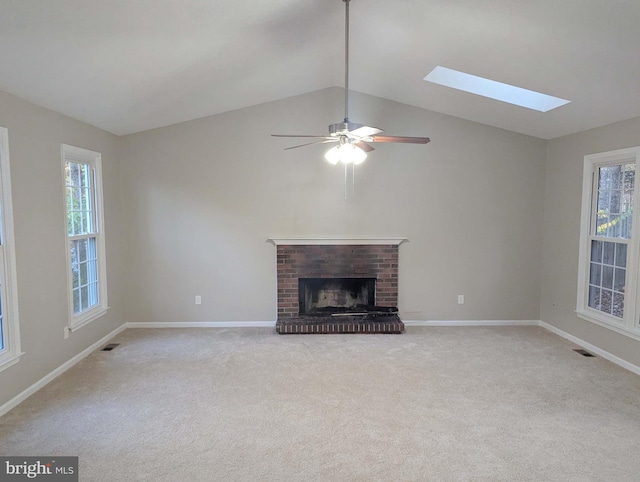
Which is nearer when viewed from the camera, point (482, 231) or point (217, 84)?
point (217, 84)

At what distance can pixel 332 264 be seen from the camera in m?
5.40

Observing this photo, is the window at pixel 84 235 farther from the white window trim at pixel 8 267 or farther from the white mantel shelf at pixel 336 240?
the white mantel shelf at pixel 336 240

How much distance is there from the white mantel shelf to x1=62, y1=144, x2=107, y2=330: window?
2.04 m

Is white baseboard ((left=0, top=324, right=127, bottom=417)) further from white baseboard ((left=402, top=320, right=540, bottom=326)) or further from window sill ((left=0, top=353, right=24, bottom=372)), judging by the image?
white baseboard ((left=402, top=320, right=540, bottom=326))

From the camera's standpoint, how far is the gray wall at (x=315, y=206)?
5.27 m

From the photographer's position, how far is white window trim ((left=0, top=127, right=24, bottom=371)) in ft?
10.3

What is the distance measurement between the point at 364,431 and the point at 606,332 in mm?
3063

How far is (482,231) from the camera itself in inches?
215

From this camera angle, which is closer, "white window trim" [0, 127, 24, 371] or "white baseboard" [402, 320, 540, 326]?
"white window trim" [0, 127, 24, 371]

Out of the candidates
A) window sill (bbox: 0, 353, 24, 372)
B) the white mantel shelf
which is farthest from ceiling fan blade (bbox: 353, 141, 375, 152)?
window sill (bbox: 0, 353, 24, 372)

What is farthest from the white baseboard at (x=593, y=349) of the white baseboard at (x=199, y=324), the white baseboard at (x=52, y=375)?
the white baseboard at (x=52, y=375)

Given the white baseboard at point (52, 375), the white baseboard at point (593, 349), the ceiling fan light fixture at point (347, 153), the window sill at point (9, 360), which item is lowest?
the white baseboard at point (52, 375)

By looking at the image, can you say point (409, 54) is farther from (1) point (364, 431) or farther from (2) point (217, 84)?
(1) point (364, 431)

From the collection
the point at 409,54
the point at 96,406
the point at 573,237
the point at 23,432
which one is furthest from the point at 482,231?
the point at 23,432
